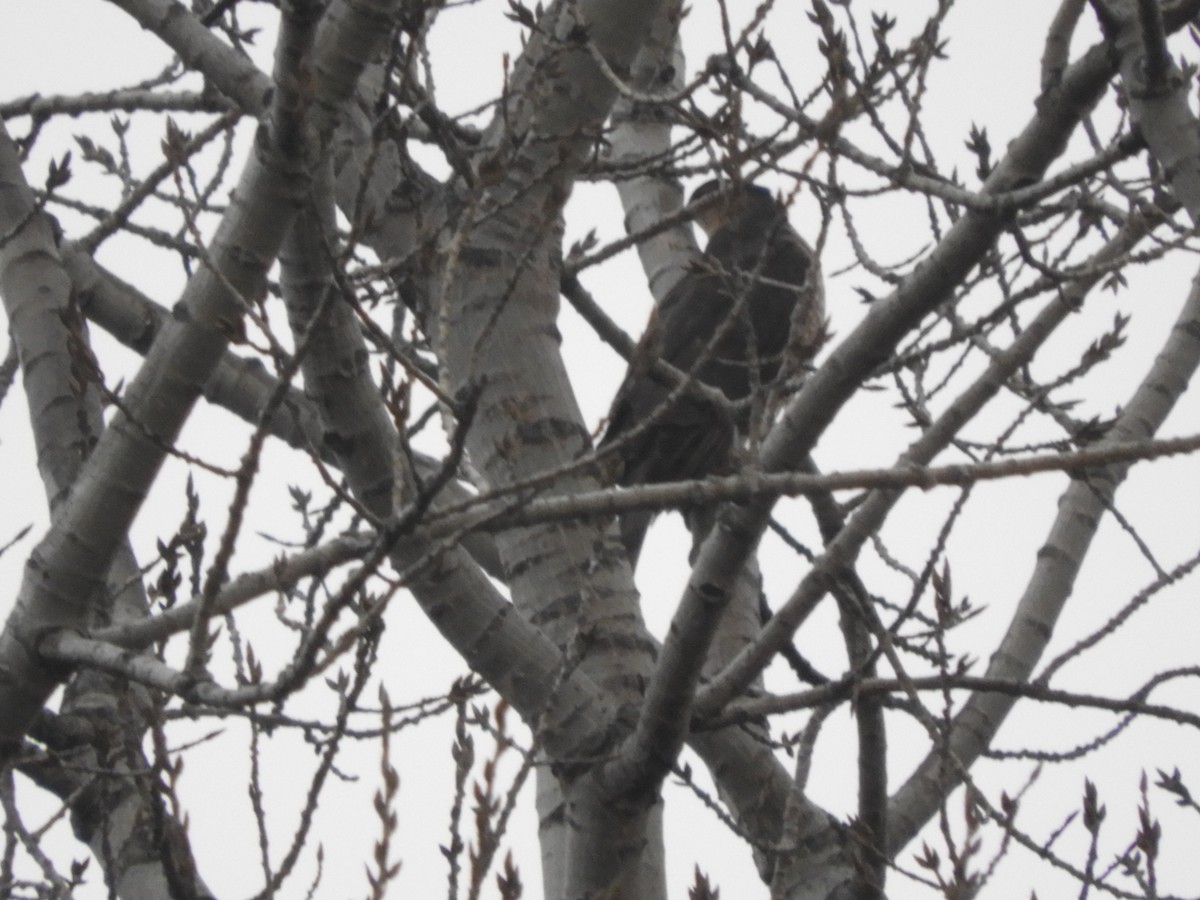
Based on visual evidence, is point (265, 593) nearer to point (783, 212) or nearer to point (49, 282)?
point (783, 212)

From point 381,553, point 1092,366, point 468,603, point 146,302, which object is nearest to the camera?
point 381,553

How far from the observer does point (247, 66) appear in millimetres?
2490

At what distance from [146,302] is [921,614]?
1853 millimetres

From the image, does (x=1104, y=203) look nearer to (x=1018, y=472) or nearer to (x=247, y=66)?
(x=1018, y=472)

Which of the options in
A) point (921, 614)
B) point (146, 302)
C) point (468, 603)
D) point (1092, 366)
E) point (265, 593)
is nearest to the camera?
point (265, 593)

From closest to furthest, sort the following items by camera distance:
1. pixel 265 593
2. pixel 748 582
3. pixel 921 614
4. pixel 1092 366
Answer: pixel 265 593 < pixel 1092 366 < pixel 921 614 < pixel 748 582

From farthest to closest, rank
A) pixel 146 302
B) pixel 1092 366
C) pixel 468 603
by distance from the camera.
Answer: pixel 146 302 < pixel 1092 366 < pixel 468 603

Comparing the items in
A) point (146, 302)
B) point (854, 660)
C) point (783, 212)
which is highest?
point (146, 302)

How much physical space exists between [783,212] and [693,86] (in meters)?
0.37

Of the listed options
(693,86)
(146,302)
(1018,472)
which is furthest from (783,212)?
(146,302)

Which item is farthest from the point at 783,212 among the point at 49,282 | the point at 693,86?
the point at 49,282

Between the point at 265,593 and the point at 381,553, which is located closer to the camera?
the point at 381,553

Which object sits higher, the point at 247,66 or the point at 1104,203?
the point at 247,66

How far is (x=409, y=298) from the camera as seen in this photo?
2758mm
